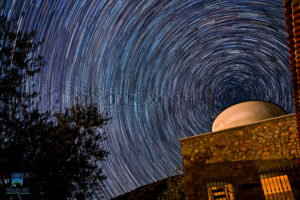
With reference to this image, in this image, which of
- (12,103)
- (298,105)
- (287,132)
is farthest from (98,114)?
(298,105)

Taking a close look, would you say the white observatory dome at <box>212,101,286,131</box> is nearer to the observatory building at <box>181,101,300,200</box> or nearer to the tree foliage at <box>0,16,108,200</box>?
the observatory building at <box>181,101,300,200</box>

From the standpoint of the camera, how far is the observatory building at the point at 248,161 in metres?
8.30

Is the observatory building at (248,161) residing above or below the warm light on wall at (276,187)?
above

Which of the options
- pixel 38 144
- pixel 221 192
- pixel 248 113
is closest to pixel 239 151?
pixel 221 192

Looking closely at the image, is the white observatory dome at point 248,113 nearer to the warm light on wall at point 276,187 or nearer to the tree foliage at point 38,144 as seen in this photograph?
the warm light on wall at point 276,187

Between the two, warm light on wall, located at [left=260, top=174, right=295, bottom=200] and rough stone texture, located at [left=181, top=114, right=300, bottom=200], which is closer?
warm light on wall, located at [left=260, top=174, right=295, bottom=200]

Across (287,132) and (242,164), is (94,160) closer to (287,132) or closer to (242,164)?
(242,164)

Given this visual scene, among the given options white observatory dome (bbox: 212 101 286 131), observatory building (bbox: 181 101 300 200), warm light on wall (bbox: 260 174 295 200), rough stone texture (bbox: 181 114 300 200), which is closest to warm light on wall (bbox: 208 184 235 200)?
observatory building (bbox: 181 101 300 200)

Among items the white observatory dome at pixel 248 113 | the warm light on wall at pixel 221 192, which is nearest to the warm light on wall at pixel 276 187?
the warm light on wall at pixel 221 192

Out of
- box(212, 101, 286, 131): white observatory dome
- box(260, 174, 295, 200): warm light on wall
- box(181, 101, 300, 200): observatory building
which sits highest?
box(212, 101, 286, 131): white observatory dome

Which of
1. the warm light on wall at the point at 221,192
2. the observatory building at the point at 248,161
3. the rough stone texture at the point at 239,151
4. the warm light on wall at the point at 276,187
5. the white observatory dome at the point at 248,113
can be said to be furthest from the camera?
the white observatory dome at the point at 248,113

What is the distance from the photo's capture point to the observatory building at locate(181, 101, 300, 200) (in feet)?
27.2

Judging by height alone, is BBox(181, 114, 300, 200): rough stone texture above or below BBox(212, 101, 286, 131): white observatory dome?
below

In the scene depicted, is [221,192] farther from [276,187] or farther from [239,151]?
[276,187]
